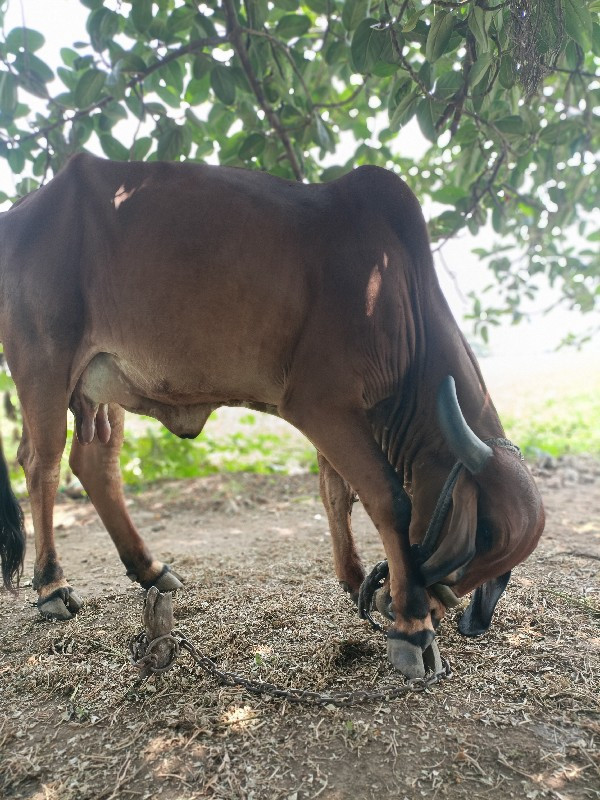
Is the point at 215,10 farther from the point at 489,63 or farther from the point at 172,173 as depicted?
the point at 489,63

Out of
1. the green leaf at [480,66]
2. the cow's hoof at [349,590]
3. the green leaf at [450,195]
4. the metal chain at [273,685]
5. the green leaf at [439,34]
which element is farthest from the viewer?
the green leaf at [450,195]

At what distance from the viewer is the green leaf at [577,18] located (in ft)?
7.70

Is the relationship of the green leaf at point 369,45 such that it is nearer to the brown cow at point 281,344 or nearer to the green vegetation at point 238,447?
the brown cow at point 281,344

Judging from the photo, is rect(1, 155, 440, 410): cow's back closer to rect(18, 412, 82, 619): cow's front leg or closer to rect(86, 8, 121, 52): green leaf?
rect(18, 412, 82, 619): cow's front leg

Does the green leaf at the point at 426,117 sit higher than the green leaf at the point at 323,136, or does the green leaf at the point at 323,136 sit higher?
the green leaf at the point at 323,136

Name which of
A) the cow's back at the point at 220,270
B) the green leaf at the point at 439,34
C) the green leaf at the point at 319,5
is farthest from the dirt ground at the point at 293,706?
the green leaf at the point at 319,5

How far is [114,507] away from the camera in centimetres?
340

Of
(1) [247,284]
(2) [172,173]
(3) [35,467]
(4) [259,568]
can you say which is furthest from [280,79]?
(4) [259,568]

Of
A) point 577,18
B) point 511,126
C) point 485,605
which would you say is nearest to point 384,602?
point 485,605

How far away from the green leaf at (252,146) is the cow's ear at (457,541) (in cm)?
226

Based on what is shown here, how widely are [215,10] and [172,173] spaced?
108cm

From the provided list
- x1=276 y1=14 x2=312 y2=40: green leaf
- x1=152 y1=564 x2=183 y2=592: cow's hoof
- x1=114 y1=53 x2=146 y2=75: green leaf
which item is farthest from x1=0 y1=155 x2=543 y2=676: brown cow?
x1=276 y1=14 x2=312 y2=40: green leaf

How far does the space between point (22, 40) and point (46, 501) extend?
7.72 feet

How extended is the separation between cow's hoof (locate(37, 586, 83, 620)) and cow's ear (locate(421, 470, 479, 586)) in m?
1.67
